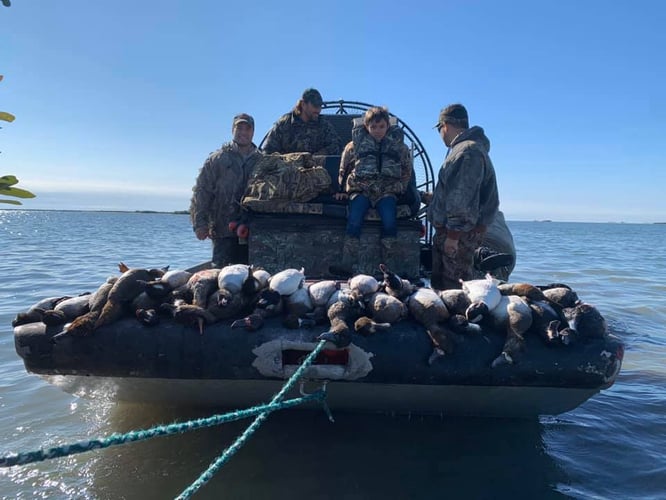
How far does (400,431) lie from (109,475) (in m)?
2.41

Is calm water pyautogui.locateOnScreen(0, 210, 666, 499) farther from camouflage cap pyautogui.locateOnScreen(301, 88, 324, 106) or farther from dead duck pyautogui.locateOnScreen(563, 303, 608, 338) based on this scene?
camouflage cap pyautogui.locateOnScreen(301, 88, 324, 106)

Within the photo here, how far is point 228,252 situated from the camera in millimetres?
6730

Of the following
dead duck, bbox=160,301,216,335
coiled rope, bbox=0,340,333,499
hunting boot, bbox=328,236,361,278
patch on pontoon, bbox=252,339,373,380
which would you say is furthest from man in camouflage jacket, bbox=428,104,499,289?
dead duck, bbox=160,301,216,335

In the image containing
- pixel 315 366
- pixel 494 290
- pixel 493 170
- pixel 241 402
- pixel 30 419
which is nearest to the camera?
pixel 315 366

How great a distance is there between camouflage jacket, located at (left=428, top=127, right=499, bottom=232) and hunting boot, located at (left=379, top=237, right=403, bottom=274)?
0.66 m

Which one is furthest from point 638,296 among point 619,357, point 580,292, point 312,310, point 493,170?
point 312,310

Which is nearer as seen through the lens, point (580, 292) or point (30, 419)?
point (30, 419)

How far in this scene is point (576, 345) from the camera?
12.5ft

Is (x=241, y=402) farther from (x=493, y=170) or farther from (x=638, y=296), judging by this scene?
(x=638, y=296)

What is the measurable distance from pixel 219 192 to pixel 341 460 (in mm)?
3855

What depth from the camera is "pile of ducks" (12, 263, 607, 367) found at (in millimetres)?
3834

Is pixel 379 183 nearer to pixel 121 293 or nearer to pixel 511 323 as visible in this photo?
pixel 511 323

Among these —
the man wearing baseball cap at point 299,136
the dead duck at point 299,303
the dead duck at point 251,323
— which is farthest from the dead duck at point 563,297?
the man wearing baseball cap at point 299,136

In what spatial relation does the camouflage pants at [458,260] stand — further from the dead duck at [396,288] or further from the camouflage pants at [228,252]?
the camouflage pants at [228,252]
